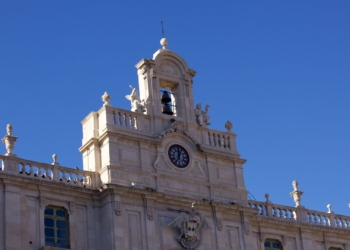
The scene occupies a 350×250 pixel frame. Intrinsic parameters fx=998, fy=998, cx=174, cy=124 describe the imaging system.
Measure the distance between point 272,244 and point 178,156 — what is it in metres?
6.51

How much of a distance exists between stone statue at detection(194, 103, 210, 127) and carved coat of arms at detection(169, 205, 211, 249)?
190 inches

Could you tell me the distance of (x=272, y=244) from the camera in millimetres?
46375

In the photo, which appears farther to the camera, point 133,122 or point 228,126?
point 228,126

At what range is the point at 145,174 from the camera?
4238 centimetres

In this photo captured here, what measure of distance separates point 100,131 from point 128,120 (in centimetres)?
145

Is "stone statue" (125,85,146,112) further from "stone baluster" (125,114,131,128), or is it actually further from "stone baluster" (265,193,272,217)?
"stone baluster" (265,193,272,217)

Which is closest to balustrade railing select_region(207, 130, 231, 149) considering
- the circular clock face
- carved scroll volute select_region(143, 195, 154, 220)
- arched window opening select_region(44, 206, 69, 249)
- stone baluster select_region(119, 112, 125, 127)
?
the circular clock face

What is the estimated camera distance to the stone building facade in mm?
39781

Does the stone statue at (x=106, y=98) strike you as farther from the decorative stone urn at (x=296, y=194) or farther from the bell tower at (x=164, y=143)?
the decorative stone urn at (x=296, y=194)

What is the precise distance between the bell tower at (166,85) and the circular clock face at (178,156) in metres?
1.32

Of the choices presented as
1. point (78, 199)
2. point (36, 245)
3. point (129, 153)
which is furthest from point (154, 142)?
point (36, 245)

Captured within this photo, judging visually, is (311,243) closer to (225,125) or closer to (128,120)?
(225,125)

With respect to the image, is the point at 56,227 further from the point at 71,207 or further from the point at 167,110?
the point at 167,110

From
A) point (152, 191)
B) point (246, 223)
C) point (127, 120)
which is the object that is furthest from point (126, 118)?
point (246, 223)
